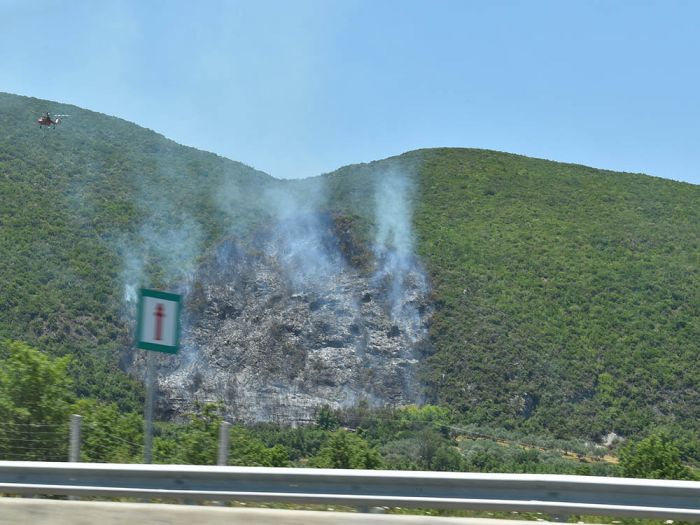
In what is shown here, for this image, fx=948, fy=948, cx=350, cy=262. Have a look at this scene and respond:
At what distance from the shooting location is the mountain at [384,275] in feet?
122

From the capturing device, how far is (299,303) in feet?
144

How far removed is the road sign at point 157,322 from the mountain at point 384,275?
23317 mm

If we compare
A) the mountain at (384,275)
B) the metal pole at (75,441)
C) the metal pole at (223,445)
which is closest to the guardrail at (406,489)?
the metal pole at (223,445)

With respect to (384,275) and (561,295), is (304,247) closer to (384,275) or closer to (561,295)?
(384,275)

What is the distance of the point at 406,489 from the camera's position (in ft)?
22.8

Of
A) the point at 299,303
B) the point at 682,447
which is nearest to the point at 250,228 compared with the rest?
the point at 299,303

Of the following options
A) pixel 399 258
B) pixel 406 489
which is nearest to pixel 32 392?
pixel 406 489

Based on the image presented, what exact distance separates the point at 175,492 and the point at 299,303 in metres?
36.6

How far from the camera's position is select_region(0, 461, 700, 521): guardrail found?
6.65m

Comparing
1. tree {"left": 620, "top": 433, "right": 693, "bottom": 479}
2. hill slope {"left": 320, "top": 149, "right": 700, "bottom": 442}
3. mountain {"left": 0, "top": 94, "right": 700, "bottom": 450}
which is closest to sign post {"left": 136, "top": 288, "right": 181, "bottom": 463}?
tree {"left": 620, "top": 433, "right": 693, "bottom": 479}

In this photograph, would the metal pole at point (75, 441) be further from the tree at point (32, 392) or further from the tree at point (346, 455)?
the tree at point (346, 455)

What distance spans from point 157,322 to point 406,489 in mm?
2727

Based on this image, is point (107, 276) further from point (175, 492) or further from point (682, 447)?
point (175, 492)

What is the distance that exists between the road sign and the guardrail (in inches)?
45.4
